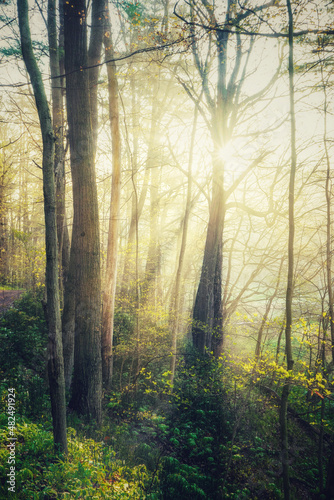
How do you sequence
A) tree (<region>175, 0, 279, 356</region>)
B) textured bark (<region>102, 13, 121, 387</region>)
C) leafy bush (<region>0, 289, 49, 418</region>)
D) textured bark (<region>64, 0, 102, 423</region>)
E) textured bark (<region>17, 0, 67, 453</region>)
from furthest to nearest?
tree (<region>175, 0, 279, 356</region>)
textured bark (<region>102, 13, 121, 387</region>)
leafy bush (<region>0, 289, 49, 418</region>)
textured bark (<region>64, 0, 102, 423</region>)
textured bark (<region>17, 0, 67, 453</region>)

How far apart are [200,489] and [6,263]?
51.9 feet

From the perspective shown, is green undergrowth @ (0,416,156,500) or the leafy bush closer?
green undergrowth @ (0,416,156,500)

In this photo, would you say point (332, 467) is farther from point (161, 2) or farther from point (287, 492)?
point (161, 2)

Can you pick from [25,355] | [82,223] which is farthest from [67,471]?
[25,355]

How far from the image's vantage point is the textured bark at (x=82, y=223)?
4.17m

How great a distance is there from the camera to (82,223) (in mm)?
4258

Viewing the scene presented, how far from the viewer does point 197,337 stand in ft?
26.4

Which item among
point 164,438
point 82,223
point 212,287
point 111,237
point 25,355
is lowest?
point 164,438

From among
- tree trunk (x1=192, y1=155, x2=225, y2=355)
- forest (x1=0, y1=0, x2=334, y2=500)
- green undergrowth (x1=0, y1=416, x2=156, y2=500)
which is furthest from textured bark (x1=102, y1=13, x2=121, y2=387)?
tree trunk (x1=192, y1=155, x2=225, y2=355)

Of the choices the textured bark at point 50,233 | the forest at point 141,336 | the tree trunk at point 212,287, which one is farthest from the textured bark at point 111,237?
the tree trunk at point 212,287

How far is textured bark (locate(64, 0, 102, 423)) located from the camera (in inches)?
164

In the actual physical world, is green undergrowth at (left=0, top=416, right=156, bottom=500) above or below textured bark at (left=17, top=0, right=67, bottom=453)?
below

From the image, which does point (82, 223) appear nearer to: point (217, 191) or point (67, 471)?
point (67, 471)

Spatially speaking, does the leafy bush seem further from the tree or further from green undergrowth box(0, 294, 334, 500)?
the tree
